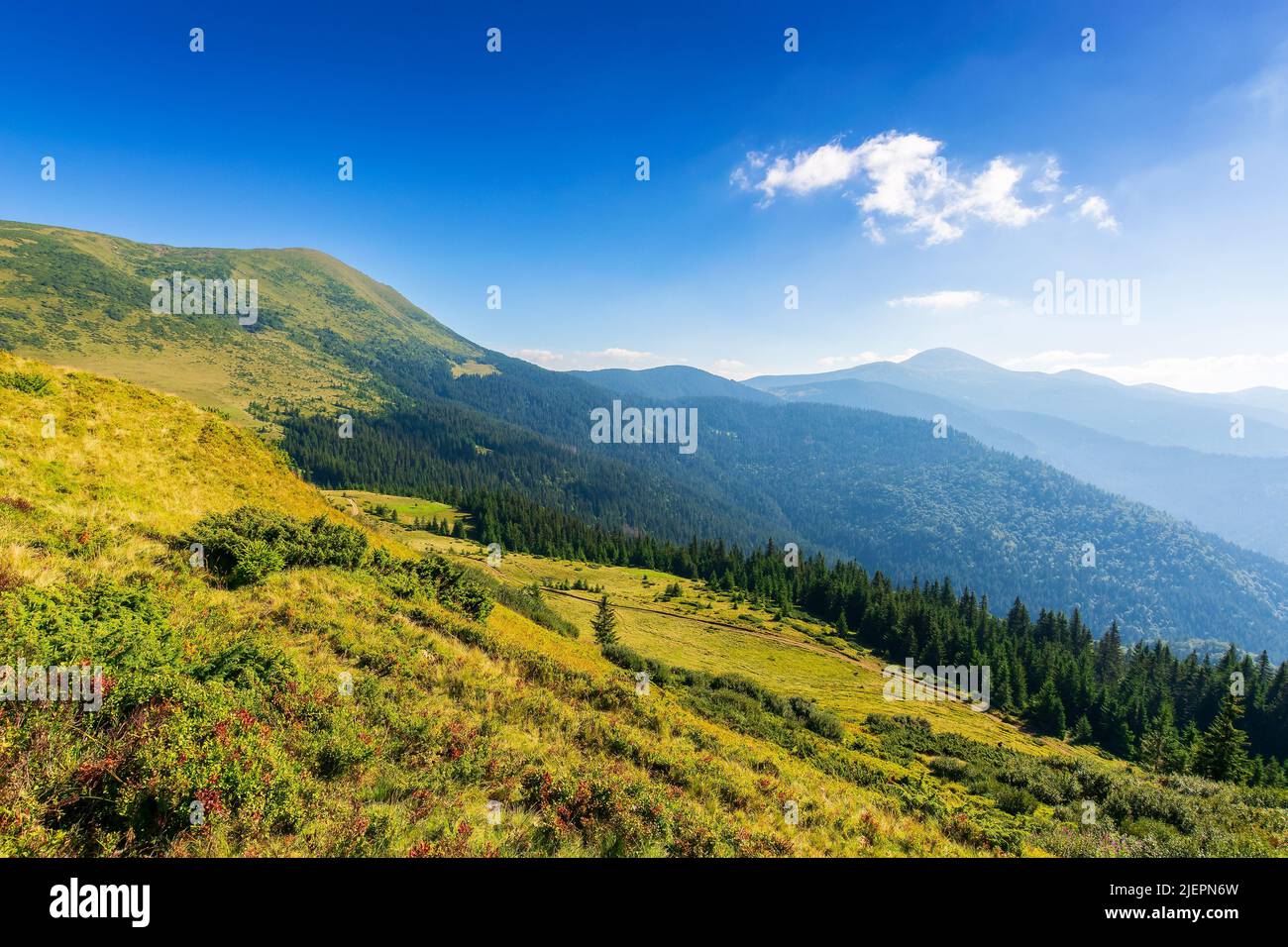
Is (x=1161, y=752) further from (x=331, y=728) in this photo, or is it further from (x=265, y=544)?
(x=265, y=544)

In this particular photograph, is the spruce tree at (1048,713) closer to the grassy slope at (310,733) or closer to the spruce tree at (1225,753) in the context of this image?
the spruce tree at (1225,753)

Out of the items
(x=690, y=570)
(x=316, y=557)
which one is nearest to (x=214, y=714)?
(x=316, y=557)

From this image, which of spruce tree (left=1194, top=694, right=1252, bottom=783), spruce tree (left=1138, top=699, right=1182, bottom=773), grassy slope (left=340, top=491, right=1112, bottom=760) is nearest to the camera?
spruce tree (left=1194, top=694, right=1252, bottom=783)

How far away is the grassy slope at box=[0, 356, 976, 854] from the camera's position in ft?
19.7

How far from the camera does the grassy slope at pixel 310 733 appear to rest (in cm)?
600

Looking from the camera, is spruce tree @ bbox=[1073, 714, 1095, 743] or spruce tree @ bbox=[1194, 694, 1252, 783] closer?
spruce tree @ bbox=[1194, 694, 1252, 783]

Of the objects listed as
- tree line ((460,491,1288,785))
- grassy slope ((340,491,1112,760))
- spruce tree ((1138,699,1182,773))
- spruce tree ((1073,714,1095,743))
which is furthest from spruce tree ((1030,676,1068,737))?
spruce tree ((1138,699,1182,773))

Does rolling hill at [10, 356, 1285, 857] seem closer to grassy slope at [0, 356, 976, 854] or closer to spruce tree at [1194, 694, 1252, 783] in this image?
grassy slope at [0, 356, 976, 854]

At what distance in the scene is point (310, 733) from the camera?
8695 mm

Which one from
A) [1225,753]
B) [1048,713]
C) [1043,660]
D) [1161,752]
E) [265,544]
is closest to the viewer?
[265,544]

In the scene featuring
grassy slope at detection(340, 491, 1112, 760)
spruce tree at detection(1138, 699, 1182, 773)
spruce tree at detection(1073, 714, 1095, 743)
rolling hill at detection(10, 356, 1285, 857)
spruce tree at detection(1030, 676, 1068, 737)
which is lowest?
spruce tree at detection(1073, 714, 1095, 743)

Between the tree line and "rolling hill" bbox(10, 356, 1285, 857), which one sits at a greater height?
"rolling hill" bbox(10, 356, 1285, 857)

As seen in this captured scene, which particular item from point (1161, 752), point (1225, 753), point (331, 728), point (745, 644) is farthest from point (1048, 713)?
point (331, 728)
